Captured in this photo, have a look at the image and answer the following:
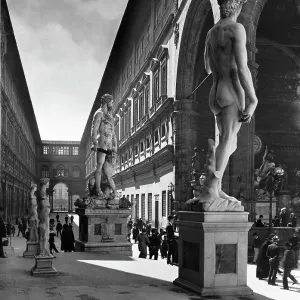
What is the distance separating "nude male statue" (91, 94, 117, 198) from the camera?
581 inches

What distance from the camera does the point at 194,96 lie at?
26.1 metres

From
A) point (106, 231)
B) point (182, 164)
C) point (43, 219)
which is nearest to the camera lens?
point (43, 219)

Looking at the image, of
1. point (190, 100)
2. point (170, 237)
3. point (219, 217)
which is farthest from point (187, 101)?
point (219, 217)

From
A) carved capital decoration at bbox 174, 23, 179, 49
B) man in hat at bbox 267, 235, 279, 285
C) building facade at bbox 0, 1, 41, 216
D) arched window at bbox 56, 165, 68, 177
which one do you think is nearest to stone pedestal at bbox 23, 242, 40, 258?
man in hat at bbox 267, 235, 279, 285

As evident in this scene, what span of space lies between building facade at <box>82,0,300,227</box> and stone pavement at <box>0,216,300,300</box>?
24.1 ft

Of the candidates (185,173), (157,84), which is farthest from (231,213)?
(157,84)

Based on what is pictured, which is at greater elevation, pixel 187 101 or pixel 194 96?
pixel 194 96

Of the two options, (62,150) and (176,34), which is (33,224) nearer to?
(176,34)

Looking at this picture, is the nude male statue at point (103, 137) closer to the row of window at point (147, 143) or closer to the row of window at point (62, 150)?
the row of window at point (147, 143)

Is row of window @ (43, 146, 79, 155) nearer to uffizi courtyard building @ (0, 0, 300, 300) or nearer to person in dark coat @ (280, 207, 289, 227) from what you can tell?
uffizi courtyard building @ (0, 0, 300, 300)

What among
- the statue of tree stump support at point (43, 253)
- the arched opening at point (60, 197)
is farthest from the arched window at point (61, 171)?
the statue of tree stump support at point (43, 253)

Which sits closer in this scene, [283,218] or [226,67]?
[226,67]

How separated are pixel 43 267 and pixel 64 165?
9913 cm

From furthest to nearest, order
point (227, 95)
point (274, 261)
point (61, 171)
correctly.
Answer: point (61, 171) → point (274, 261) → point (227, 95)
